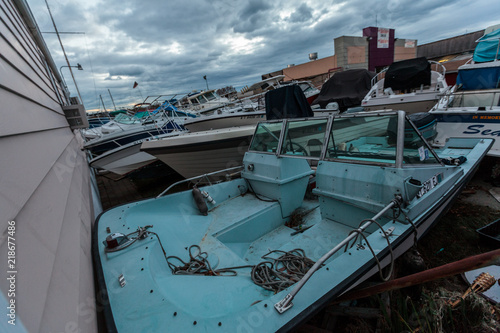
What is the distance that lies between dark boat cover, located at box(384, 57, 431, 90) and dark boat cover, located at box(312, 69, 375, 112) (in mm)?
2368

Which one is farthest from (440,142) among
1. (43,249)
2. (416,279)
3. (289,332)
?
(43,249)

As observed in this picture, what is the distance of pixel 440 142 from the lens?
5418 mm

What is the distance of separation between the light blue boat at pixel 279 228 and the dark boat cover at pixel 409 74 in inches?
120

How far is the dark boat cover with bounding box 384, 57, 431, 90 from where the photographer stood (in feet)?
20.8

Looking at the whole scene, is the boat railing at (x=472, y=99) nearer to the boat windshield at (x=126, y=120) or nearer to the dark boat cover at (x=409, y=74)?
the dark boat cover at (x=409, y=74)

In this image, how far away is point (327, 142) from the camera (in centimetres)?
307

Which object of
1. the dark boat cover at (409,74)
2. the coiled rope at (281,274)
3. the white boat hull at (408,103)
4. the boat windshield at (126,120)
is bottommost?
the coiled rope at (281,274)

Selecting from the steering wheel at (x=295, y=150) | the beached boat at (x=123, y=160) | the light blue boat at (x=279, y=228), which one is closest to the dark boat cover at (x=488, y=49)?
the light blue boat at (x=279, y=228)

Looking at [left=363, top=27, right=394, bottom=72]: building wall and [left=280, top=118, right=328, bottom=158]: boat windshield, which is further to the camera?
[left=363, top=27, right=394, bottom=72]: building wall

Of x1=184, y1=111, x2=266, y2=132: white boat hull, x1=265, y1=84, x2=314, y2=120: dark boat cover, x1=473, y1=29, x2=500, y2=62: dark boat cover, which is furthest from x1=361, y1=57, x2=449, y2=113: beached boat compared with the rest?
x1=265, y1=84, x2=314, y2=120: dark boat cover

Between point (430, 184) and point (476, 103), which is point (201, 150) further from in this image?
point (476, 103)

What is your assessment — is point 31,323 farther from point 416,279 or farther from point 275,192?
point 275,192

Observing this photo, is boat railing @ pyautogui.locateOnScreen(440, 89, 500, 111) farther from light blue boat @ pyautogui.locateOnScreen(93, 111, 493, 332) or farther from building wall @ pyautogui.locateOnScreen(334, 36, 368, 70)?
building wall @ pyautogui.locateOnScreen(334, 36, 368, 70)

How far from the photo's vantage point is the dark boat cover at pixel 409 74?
250 inches
